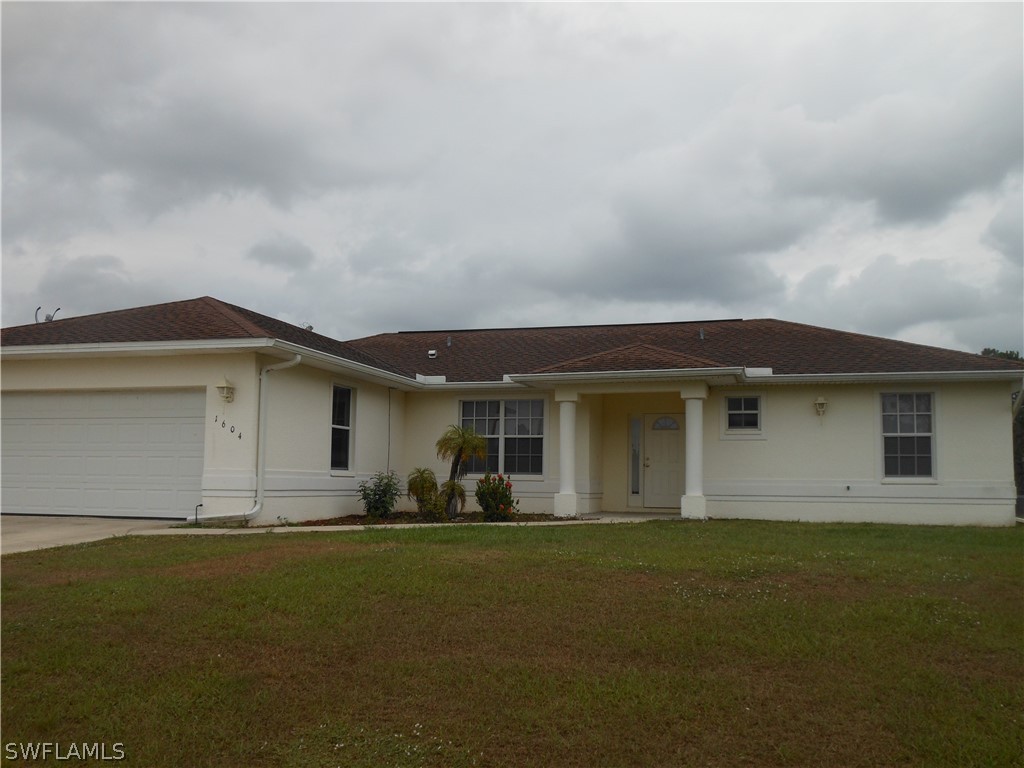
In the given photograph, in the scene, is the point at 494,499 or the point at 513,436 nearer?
the point at 494,499

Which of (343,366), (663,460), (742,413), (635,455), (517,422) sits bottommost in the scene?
(663,460)

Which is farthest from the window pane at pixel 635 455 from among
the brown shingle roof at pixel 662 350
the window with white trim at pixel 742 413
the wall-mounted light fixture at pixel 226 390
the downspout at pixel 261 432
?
the wall-mounted light fixture at pixel 226 390

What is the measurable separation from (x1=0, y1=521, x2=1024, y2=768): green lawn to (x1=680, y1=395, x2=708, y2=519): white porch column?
6.67m

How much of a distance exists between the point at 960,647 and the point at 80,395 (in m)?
14.3

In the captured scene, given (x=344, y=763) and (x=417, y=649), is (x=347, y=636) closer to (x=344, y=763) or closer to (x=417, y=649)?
(x=417, y=649)

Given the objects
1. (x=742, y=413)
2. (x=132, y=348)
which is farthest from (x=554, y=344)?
(x=132, y=348)

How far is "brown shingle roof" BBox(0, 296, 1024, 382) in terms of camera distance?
1570 centimetres

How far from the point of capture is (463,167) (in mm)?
17391

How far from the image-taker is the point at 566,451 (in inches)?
685

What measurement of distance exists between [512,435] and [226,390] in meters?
6.67

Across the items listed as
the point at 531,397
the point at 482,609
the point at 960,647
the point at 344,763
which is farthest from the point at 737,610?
the point at 531,397

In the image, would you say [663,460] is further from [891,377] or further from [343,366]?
[343,366]

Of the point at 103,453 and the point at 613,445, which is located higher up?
the point at 613,445

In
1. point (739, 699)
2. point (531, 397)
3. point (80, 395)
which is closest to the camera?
point (739, 699)
